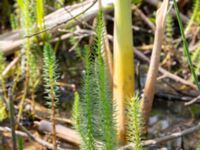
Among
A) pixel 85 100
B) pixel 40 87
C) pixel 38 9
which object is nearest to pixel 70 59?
pixel 40 87

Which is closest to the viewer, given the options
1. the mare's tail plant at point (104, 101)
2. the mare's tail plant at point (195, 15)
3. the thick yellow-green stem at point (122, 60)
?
the mare's tail plant at point (104, 101)

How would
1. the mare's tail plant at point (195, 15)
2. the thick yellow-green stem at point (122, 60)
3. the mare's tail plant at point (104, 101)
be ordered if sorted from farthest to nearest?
1. the mare's tail plant at point (195, 15)
2. the thick yellow-green stem at point (122, 60)
3. the mare's tail plant at point (104, 101)

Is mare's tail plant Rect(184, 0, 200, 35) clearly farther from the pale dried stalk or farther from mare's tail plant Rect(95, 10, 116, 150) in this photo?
mare's tail plant Rect(95, 10, 116, 150)

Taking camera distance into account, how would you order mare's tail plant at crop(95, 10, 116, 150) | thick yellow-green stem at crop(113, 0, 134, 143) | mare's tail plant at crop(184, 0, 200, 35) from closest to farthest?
1. mare's tail plant at crop(95, 10, 116, 150)
2. thick yellow-green stem at crop(113, 0, 134, 143)
3. mare's tail plant at crop(184, 0, 200, 35)

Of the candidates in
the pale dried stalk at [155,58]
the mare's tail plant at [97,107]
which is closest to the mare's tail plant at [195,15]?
the pale dried stalk at [155,58]

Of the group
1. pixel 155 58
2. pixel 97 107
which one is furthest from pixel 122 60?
pixel 97 107

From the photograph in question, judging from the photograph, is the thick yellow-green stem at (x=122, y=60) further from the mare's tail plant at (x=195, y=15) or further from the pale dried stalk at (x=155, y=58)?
the mare's tail plant at (x=195, y=15)

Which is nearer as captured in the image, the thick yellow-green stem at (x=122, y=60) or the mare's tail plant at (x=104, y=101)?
the mare's tail plant at (x=104, y=101)

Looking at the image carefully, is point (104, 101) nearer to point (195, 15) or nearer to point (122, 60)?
point (122, 60)

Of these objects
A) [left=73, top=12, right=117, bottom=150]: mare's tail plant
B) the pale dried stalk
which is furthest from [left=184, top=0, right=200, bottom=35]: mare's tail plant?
[left=73, top=12, right=117, bottom=150]: mare's tail plant
